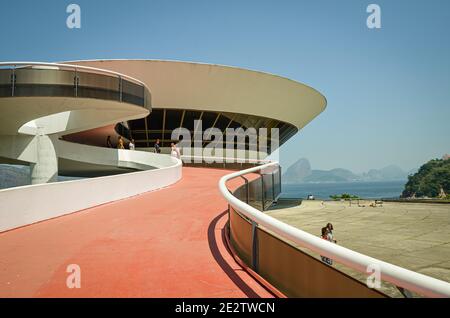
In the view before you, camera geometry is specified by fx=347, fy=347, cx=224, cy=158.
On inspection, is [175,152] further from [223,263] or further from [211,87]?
[223,263]

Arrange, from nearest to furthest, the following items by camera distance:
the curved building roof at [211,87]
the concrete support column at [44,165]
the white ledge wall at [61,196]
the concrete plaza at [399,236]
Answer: the white ledge wall at [61,196], the concrete plaza at [399,236], the concrete support column at [44,165], the curved building roof at [211,87]

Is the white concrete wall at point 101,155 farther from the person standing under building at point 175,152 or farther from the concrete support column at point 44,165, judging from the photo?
the concrete support column at point 44,165

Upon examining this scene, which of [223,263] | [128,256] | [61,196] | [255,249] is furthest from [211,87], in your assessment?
[255,249]

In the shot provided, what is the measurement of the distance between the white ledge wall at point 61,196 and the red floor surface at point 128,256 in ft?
1.04

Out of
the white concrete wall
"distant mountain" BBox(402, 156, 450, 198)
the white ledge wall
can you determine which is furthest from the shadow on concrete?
"distant mountain" BBox(402, 156, 450, 198)

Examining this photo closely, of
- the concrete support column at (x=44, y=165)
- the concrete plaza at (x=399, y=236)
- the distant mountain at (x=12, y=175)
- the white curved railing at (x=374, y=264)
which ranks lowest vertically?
the distant mountain at (x=12, y=175)

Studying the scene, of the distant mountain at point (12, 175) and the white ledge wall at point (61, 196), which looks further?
the distant mountain at point (12, 175)

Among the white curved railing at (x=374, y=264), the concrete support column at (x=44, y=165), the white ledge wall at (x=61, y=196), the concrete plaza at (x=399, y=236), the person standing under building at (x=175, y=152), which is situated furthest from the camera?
the person standing under building at (x=175, y=152)

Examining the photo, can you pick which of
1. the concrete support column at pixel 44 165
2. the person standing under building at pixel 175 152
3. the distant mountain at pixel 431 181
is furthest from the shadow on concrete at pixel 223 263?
the distant mountain at pixel 431 181

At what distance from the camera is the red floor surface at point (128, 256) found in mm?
3664

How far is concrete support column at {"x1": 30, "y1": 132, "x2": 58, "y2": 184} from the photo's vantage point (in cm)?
1845

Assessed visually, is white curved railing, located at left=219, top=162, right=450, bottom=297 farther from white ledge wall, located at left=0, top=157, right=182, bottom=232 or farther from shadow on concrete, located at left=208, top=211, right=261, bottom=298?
white ledge wall, located at left=0, top=157, right=182, bottom=232

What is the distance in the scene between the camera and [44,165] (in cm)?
1875

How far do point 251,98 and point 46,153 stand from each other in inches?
718
